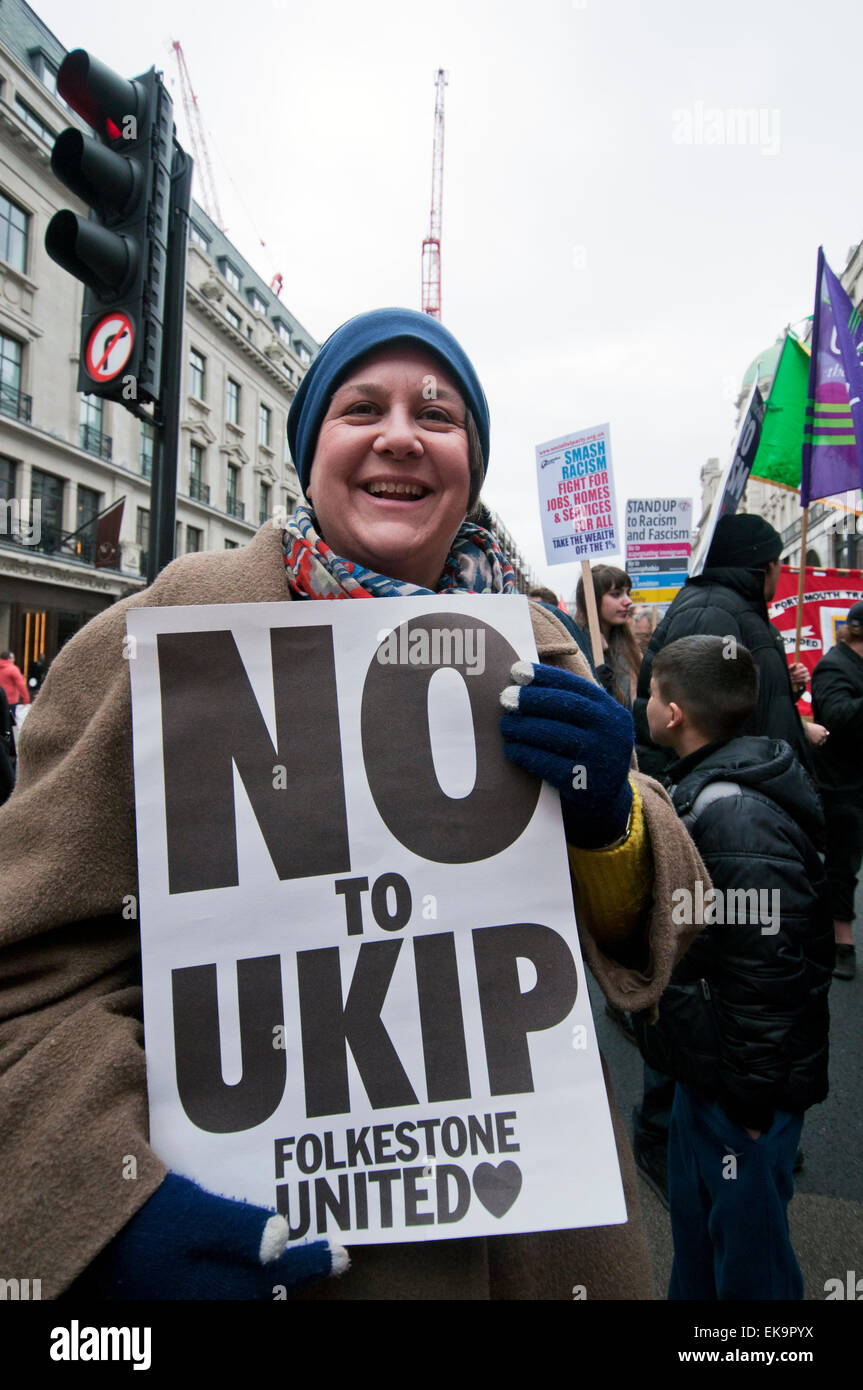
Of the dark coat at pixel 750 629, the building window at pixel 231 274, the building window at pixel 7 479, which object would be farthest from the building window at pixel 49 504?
the dark coat at pixel 750 629

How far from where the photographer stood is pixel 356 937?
3.22 ft

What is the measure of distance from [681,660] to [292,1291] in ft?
6.58

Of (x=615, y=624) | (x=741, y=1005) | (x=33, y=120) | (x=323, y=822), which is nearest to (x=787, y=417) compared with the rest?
(x=615, y=624)

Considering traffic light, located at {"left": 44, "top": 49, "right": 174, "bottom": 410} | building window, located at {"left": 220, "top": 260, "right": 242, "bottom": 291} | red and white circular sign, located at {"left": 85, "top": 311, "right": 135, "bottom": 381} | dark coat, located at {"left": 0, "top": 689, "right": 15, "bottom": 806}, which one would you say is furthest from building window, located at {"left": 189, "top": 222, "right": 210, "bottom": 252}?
red and white circular sign, located at {"left": 85, "top": 311, "right": 135, "bottom": 381}

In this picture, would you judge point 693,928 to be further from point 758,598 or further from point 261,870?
point 758,598

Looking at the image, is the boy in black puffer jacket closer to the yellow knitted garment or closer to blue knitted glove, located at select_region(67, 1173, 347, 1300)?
the yellow knitted garment

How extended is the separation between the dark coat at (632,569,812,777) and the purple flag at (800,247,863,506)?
1640mm

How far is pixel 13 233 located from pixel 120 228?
2518 centimetres

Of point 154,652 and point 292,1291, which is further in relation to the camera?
point 154,652

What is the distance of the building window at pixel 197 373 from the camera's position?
1247 inches

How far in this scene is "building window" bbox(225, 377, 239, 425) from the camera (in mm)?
34219

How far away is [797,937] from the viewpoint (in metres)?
1.90

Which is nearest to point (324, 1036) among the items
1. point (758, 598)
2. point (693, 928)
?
point (693, 928)
